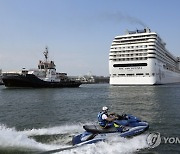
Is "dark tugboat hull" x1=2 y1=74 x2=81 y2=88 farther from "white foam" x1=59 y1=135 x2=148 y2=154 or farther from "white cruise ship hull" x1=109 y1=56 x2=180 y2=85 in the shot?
"white foam" x1=59 y1=135 x2=148 y2=154

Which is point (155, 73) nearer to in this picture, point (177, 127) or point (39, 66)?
point (39, 66)

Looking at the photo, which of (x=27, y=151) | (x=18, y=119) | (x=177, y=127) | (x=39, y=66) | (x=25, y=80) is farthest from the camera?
(x=39, y=66)

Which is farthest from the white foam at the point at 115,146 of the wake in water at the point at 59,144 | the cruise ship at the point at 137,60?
the cruise ship at the point at 137,60

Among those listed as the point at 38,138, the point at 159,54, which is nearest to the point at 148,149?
the point at 38,138

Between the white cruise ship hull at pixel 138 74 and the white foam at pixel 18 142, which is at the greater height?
the white cruise ship hull at pixel 138 74

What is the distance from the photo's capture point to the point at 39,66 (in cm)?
8862

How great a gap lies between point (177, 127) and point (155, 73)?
5781cm

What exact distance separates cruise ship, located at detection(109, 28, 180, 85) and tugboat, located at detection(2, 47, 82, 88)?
56.5 ft

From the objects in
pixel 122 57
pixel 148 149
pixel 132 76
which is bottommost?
pixel 148 149

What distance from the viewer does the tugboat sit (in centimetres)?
7325

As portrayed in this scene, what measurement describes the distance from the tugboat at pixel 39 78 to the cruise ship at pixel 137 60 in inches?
678

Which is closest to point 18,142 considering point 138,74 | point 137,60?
point 138,74

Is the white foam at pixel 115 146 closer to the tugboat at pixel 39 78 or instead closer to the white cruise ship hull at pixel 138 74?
the white cruise ship hull at pixel 138 74

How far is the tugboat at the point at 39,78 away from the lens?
73.2 m
